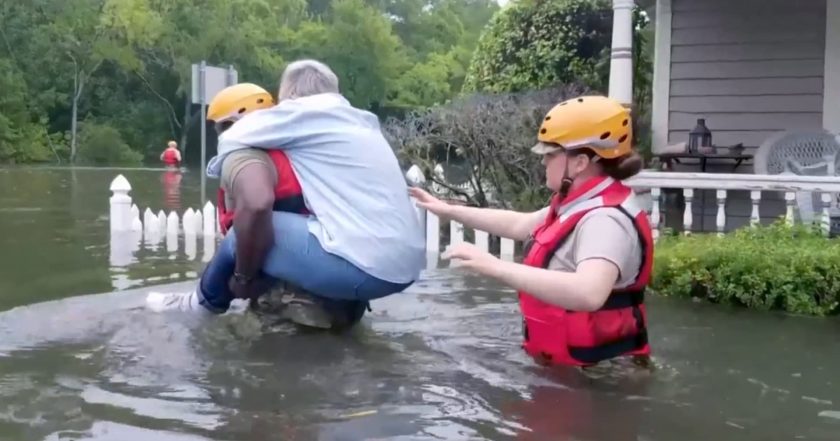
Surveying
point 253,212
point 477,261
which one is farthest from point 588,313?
point 253,212

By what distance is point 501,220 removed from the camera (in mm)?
4852

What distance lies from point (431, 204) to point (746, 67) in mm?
7383

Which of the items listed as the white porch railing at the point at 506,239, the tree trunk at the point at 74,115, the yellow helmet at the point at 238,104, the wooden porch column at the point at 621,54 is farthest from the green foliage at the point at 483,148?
the tree trunk at the point at 74,115

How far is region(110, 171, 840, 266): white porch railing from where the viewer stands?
8.26 meters

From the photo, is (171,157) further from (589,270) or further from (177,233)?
(589,270)

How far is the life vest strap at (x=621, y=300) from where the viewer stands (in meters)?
4.17

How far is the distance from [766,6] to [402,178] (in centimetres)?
738

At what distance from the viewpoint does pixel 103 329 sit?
5457 millimetres

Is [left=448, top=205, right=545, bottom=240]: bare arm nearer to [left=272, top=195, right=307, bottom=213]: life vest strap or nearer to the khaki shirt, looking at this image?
the khaki shirt

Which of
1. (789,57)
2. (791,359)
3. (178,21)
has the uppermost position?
(178,21)

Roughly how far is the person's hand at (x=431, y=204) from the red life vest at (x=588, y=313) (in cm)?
69

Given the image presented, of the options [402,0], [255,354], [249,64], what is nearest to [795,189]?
[255,354]

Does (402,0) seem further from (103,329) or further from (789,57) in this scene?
(103,329)

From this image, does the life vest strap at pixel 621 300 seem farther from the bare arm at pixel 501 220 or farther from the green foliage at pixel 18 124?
the green foliage at pixel 18 124
